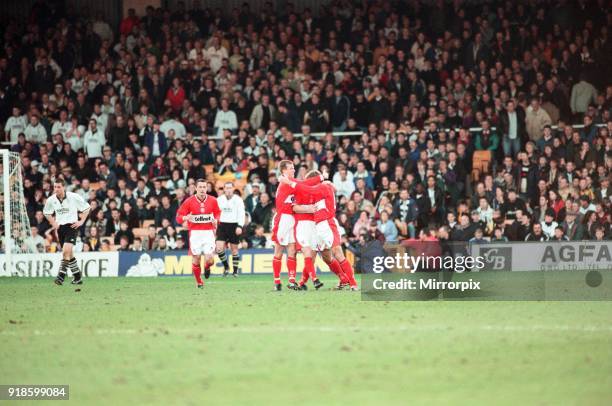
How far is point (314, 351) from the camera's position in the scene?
10055 mm

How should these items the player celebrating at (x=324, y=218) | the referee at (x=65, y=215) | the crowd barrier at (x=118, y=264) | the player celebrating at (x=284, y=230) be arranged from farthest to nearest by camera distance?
the crowd barrier at (x=118, y=264), the referee at (x=65, y=215), the player celebrating at (x=284, y=230), the player celebrating at (x=324, y=218)

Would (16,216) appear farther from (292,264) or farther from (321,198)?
(321,198)

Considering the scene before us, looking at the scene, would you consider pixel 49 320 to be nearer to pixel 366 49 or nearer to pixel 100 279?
pixel 100 279

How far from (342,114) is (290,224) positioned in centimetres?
1134

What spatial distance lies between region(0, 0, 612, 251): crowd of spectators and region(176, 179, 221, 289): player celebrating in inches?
173

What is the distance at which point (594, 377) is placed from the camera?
8359mm

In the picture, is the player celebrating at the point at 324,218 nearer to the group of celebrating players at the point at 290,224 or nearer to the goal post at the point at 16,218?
the group of celebrating players at the point at 290,224

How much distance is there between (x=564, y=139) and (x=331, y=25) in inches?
356

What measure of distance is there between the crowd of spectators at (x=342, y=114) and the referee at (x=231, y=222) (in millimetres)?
1537

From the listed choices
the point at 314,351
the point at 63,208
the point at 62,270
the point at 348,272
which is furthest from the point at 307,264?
the point at 314,351

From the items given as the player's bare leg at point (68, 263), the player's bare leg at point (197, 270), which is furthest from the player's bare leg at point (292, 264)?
the player's bare leg at point (68, 263)

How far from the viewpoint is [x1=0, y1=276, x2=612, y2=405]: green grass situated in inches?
314

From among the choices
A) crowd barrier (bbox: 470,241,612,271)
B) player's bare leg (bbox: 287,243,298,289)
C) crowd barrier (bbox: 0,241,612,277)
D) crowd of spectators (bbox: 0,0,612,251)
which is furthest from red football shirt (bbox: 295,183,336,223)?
crowd of spectators (bbox: 0,0,612,251)

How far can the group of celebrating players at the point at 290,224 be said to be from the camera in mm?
17859
